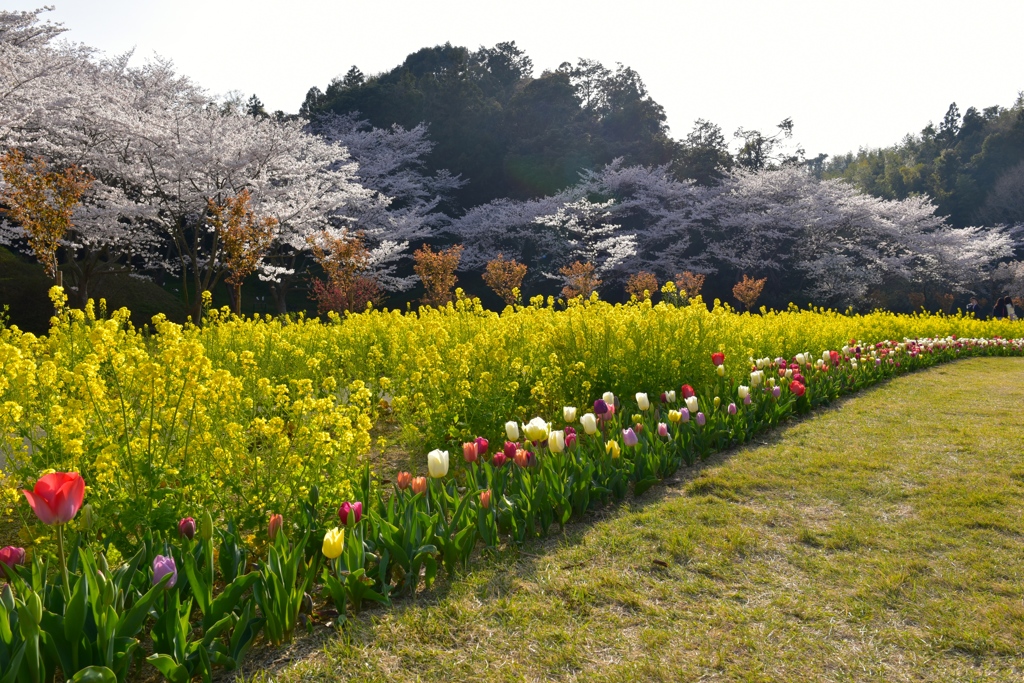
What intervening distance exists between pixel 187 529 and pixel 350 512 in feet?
2.00

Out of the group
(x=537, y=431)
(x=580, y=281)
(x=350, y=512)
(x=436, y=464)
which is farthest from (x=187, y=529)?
(x=580, y=281)

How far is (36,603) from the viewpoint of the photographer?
1740mm

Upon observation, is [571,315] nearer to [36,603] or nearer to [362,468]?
[362,468]

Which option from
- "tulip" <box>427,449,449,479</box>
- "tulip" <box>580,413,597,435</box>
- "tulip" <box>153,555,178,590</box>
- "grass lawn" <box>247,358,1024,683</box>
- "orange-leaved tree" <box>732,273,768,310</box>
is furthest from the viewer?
"orange-leaved tree" <box>732,273,768,310</box>

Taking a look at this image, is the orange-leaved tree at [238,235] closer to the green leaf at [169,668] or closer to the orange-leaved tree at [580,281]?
the orange-leaved tree at [580,281]

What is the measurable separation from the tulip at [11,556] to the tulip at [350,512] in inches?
44.2

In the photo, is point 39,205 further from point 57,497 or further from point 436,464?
point 57,497

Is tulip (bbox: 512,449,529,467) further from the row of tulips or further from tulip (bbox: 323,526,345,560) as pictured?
tulip (bbox: 323,526,345,560)

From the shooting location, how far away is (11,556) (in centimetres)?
228

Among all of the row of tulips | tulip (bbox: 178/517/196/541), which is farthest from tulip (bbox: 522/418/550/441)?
tulip (bbox: 178/517/196/541)

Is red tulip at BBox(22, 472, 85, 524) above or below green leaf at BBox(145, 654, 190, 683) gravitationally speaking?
above

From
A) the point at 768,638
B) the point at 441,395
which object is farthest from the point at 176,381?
the point at 768,638

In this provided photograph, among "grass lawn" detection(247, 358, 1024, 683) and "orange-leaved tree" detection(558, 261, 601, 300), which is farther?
"orange-leaved tree" detection(558, 261, 601, 300)

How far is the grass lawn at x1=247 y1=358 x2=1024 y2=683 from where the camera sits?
2152 mm
